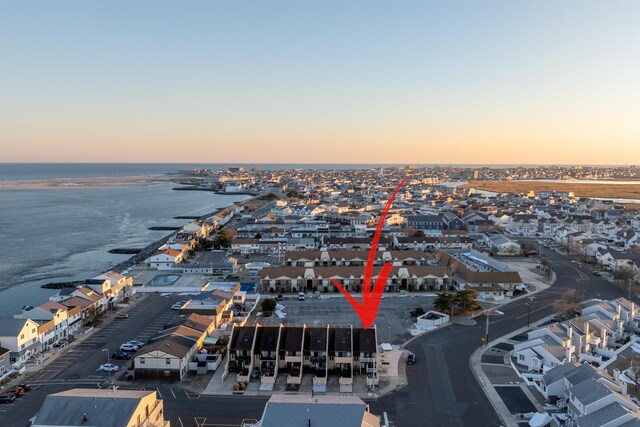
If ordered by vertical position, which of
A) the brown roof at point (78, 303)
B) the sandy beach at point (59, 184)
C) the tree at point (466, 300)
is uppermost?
the sandy beach at point (59, 184)

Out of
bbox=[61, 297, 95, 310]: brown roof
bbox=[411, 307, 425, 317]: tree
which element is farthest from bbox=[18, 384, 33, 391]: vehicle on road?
bbox=[411, 307, 425, 317]: tree

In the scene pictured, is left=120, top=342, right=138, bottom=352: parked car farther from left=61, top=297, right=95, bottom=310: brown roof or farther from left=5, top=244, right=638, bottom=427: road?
left=61, top=297, right=95, bottom=310: brown roof

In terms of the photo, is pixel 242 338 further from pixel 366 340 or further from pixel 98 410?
pixel 98 410

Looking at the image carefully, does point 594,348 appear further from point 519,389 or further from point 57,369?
point 57,369

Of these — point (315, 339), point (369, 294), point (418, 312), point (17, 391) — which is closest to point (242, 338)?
point (315, 339)

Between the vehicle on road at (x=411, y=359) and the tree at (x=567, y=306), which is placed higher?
the tree at (x=567, y=306)

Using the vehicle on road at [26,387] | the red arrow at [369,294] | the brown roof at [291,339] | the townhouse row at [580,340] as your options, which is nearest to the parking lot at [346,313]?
the red arrow at [369,294]

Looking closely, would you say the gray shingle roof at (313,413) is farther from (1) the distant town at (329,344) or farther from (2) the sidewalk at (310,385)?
(2) the sidewalk at (310,385)

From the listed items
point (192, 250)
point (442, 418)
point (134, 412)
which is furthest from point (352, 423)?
point (192, 250)
